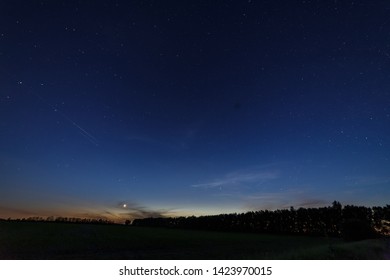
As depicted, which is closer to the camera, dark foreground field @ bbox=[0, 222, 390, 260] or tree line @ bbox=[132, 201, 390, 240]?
dark foreground field @ bbox=[0, 222, 390, 260]

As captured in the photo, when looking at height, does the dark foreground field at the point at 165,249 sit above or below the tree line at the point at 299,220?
below

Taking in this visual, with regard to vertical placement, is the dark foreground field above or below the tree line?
below

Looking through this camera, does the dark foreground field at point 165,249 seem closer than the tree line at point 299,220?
Yes

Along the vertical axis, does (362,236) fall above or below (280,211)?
below

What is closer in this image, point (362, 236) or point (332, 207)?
point (362, 236)

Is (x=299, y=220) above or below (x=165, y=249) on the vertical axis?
above

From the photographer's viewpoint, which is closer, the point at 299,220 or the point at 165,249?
the point at 165,249
